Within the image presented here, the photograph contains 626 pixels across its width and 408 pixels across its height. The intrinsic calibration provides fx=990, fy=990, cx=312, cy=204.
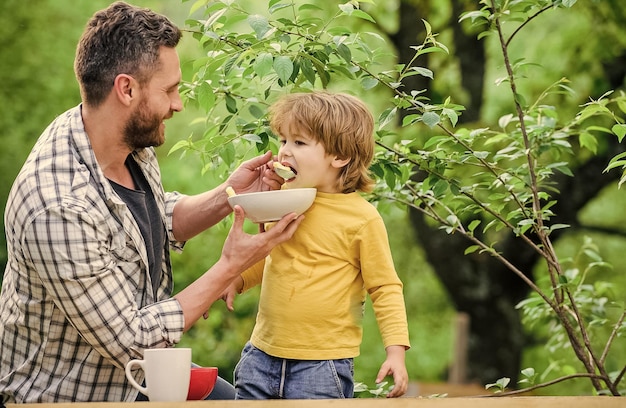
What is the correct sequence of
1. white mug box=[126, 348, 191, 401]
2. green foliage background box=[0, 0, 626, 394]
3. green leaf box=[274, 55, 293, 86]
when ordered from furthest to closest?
green foliage background box=[0, 0, 626, 394] → green leaf box=[274, 55, 293, 86] → white mug box=[126, 348, 191, 401]

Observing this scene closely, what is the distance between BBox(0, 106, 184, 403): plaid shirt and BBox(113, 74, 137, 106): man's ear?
0.40 feet

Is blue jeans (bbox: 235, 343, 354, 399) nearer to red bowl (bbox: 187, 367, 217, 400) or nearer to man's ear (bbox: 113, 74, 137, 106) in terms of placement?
red bowl (bbox: 187, 367, 217, 400)

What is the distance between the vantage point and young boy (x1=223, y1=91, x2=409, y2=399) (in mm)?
2367

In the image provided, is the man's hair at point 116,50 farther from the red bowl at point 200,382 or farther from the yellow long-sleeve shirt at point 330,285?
the red bowl at point 200,382

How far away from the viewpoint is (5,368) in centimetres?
240

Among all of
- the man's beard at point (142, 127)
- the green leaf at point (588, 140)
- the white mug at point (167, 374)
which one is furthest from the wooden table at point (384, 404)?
the green leaf at point (588, 140)

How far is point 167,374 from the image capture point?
1960 millimetres

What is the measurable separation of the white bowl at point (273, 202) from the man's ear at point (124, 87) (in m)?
0.40

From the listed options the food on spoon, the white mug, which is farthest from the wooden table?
the food on spoon

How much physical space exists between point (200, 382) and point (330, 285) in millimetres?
411

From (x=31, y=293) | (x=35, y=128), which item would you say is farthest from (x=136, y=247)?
(x=35, y=128)

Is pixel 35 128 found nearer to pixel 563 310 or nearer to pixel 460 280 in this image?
pixel 460 280

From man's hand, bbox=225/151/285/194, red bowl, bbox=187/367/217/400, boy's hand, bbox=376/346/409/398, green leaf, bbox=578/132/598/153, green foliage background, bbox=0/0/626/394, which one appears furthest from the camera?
green foliage background, bbox=0/0/626/394

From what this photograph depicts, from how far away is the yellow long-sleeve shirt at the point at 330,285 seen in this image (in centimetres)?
237
